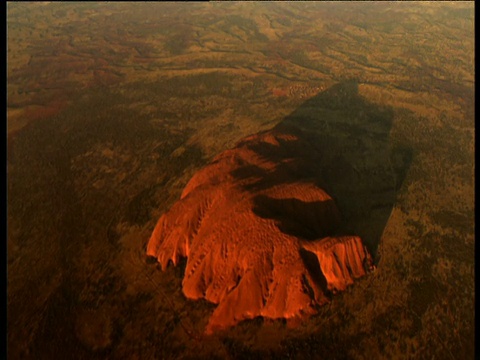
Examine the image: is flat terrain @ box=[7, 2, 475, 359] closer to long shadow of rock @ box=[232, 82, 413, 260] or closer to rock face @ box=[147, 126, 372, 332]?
long shadow of rock @ box=[232, 82, 413, 260]

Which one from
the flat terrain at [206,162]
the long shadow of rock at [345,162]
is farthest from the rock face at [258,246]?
the flat terrain at [206,162]

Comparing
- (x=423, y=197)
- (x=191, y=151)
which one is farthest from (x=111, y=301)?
(x=423, y=197)

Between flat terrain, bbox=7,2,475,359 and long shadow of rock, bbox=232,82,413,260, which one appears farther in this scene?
long shadow of rock, bbox=232,82,413,260

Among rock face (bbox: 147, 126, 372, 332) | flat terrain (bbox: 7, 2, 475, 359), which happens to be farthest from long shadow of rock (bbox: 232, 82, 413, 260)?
rock face (bbox: 147, 126, 372, 332)

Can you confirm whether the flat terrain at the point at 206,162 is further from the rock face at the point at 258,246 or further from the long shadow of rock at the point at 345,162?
the rock face at the point at 258,246

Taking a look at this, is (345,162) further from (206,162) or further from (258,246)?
(258,246)
